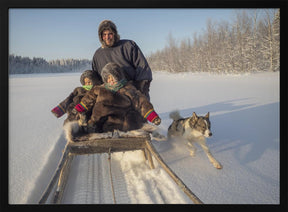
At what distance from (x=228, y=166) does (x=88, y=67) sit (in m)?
2.42

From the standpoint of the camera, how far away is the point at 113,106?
2.19m

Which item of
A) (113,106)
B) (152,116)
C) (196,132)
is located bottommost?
(196,132)

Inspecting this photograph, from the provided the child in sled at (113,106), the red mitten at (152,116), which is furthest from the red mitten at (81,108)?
the red mitten at (152,116)

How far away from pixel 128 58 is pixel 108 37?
0.39m

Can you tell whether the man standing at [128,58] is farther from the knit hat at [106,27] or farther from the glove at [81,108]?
the glove at [81,108]

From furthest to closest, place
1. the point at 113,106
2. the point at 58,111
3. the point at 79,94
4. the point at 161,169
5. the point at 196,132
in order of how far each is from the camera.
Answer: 1. the point at 79,94
2. the point at 58,111
3. the point at 196,132
4. the point at 113,106
5. the point at 161,169

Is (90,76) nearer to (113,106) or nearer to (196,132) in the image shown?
(113,106)

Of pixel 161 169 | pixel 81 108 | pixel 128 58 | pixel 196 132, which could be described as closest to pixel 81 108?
pixel 81 108

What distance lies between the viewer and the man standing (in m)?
2.64

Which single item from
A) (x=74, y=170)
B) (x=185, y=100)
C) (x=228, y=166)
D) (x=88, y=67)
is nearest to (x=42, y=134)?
(x=88, y=67)

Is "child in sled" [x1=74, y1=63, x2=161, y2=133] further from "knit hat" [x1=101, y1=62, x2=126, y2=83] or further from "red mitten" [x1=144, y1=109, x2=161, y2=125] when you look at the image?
"red mitten" [x1=144, y1=109, x2=161, y2=125]

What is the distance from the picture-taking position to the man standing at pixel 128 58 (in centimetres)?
264
